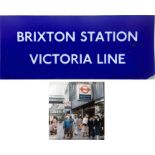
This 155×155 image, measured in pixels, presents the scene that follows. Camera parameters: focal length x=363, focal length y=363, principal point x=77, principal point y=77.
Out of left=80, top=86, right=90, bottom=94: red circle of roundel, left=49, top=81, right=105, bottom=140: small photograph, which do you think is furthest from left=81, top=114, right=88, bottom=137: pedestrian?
left=80, top=86, right=90, bottom=94: red circle of roundel

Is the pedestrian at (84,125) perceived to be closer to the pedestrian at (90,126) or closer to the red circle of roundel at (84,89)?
the pedestrian at (90,126)

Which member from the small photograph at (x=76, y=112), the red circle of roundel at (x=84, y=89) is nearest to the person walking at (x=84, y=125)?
the small photograph at (x=76, y=112)

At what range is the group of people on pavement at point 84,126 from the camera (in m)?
2.07

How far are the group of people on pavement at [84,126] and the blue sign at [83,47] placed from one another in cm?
24

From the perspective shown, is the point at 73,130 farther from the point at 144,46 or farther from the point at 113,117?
the point at 144,46

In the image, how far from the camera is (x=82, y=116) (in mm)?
2070

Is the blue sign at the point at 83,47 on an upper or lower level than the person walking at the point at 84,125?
upper

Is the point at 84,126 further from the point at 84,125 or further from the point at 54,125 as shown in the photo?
the point at 54,125

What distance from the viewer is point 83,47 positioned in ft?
7.01

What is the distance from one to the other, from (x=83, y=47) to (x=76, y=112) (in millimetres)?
385

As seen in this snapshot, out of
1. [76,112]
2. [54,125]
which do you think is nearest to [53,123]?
[54,125]

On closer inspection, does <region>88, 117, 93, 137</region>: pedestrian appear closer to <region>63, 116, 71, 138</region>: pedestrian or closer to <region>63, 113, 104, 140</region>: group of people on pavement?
<region>63, 113, 104, 140</region>: group of people on pavement

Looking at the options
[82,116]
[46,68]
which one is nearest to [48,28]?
[46,68]

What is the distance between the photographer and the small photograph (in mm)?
2068
